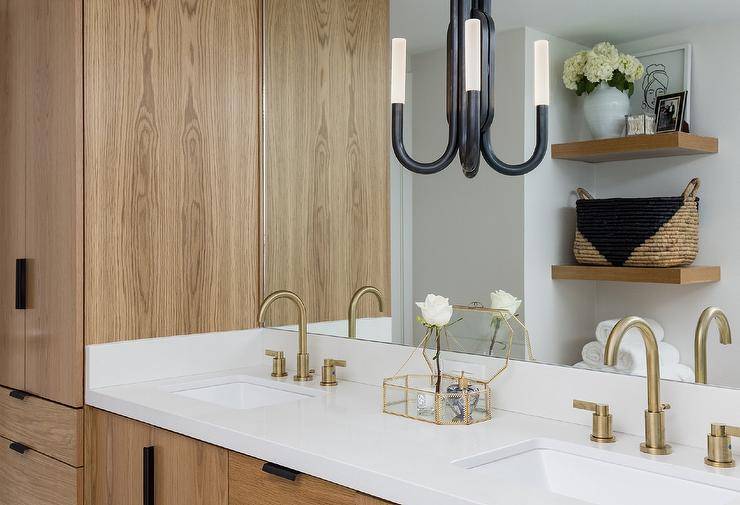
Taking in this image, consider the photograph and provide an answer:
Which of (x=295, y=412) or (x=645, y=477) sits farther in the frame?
(x=295, y=412)

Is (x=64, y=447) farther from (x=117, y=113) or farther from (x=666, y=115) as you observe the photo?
(x=666, y=115)

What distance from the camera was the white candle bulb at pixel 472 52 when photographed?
1709mm

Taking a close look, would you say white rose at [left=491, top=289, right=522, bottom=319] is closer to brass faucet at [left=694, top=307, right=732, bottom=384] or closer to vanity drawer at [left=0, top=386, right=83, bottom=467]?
brass faucet at [left=694, top=307, right=732, bottom=384]

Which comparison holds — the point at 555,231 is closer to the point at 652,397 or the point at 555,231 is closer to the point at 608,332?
the point at 608,332

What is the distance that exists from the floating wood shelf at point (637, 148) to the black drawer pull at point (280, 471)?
87 cm

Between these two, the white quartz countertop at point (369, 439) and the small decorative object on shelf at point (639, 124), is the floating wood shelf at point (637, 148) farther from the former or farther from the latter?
the white quartz countertop at point (369, 439)

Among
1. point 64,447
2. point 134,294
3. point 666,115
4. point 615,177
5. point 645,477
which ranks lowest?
point 64,447

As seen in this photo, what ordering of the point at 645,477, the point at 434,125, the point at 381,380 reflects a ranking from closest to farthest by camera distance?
the point at 645,477, the point at 434,125, the point at 381,380

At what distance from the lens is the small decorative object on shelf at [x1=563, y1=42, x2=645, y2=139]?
1537 mm

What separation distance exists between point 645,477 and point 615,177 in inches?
23.7

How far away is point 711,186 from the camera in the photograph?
1.44m

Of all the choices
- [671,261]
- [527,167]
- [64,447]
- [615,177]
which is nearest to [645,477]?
[671,261]

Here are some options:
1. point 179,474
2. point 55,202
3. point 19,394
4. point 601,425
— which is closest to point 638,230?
point 601,425

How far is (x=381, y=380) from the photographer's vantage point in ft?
6.66
